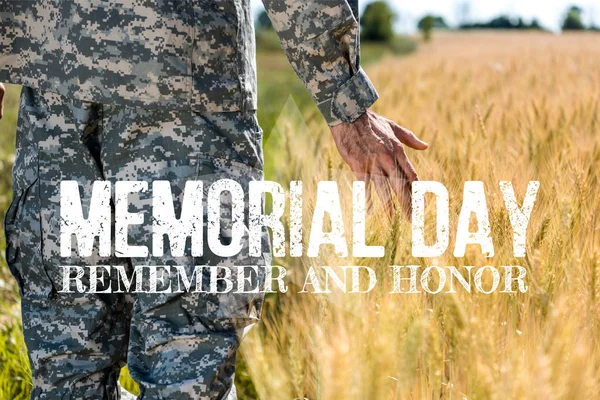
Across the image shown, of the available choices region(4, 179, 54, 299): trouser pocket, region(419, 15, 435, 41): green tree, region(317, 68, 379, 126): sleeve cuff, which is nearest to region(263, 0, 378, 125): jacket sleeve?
region(317, 68, 379, 126): sleeve cuff

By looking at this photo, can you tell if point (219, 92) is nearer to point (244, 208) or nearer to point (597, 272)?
point (244, 208)

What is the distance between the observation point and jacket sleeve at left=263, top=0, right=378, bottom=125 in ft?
4.39

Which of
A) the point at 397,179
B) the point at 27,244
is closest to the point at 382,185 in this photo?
the point at 397,179

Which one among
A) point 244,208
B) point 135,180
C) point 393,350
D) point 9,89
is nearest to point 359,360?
point 393,350

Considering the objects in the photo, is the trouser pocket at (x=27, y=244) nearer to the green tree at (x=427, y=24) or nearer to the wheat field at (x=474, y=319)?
the wheat field at (x=474, y=319)

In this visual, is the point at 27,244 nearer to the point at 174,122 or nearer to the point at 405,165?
the point at 174,122

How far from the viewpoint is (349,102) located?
53.6 inches

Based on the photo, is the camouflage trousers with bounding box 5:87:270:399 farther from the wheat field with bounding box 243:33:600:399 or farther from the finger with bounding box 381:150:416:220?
the finger with bounding box 381:150:416:220

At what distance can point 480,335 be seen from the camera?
976 mm

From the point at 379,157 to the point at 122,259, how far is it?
0.56 metres

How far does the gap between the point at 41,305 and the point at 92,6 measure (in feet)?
2.02

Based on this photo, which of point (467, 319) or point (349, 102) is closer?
point (467, 319)

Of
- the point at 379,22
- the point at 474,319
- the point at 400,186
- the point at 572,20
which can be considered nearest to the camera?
the point at 474,319

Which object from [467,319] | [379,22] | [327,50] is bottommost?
[467,319]
